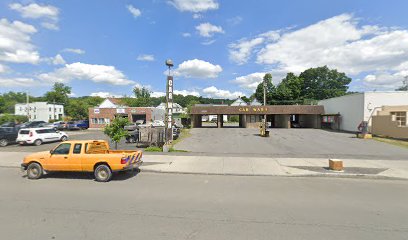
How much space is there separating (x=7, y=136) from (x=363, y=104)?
4049cm

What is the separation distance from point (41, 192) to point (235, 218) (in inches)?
256

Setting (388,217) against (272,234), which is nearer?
(272,234)

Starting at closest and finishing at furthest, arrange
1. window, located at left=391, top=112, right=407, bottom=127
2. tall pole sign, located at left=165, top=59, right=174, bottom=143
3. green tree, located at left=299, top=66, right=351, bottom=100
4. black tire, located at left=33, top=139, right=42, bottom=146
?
tall pole sign, located at left=165, top=59, right=174, bottom=143, black tire, located at left=33, top=139, right=42, bottom=146, window, located at left=391, top=112, right=407, bottom=127, green tree, located at left=299, top=66, right=351, bottom=100

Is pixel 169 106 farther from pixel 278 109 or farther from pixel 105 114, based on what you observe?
pixel 105 114

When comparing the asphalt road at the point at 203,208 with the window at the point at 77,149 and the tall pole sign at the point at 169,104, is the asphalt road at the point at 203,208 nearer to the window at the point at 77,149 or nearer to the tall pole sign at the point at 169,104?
the window at the point at 77,149

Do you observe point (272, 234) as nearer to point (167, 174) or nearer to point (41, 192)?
point (167, 174)

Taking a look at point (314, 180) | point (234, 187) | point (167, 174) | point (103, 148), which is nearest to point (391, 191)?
point (314, 180)

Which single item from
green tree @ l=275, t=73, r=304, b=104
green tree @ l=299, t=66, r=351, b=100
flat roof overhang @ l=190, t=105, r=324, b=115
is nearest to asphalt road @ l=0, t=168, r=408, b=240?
flat roof overhang @ l=190, t=105, r=324, b=115

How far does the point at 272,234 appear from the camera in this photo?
4703mm

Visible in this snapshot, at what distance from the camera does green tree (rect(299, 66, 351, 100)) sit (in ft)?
298

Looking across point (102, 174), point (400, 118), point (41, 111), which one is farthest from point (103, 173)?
point (41, 111)

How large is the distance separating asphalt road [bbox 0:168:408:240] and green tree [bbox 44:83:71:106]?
104 m

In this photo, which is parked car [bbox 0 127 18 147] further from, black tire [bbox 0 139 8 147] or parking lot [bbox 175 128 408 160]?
parking lot [bbox 175 128 408 160]

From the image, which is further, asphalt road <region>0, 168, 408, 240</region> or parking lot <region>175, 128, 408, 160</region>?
parking lot <region>175, 128, 408, 160</region>
